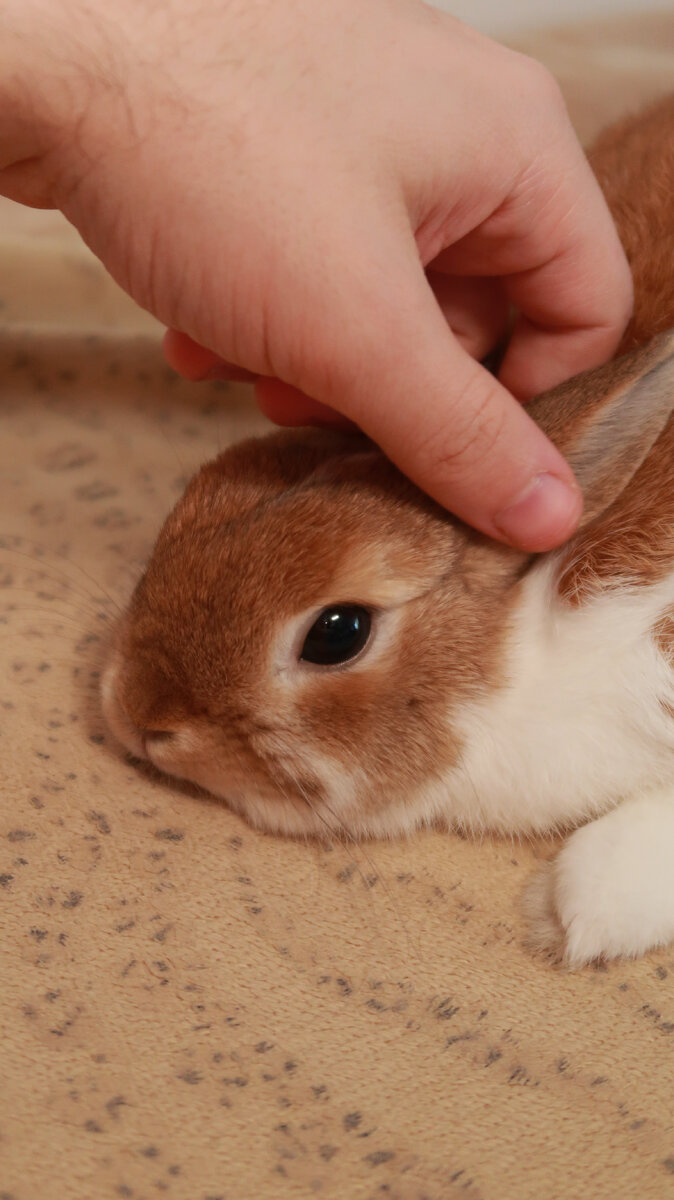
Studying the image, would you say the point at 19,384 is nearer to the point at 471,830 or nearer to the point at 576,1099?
the point at 471,830

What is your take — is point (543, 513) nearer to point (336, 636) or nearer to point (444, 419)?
point (444, 419)

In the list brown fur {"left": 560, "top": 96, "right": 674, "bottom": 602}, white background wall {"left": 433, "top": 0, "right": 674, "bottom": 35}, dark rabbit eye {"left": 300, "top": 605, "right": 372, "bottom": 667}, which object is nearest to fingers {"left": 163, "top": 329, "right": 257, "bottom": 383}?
dark rabbit eye {"left": 300, "top": 605, "right": 372, "bottom": 667}

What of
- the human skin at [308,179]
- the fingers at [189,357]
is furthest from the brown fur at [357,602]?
the fingers at [189,357]

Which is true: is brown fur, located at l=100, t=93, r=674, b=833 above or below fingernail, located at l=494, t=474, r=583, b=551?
below

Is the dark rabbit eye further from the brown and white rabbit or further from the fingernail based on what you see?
the fingernail

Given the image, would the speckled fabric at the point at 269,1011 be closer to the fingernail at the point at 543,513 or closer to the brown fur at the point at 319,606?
the brown fur at the point at 319,606

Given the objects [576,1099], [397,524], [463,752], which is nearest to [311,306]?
[397,524]

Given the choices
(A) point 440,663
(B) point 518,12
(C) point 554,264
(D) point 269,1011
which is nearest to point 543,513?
(A) point 440,663
